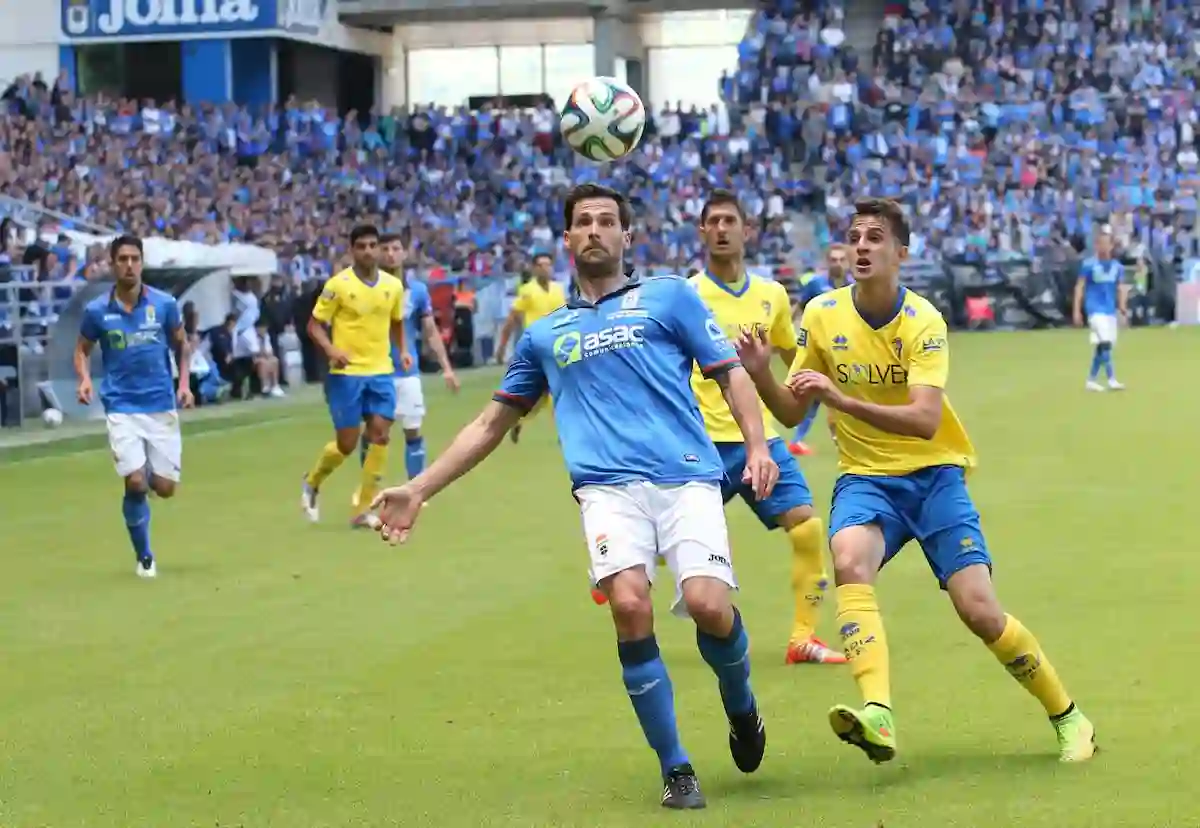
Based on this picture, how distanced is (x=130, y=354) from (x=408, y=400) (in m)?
3.60

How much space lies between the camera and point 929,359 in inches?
291

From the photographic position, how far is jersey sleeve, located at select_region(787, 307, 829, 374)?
766 cm

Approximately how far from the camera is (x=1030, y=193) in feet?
151

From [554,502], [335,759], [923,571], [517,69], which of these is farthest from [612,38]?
[335,759]

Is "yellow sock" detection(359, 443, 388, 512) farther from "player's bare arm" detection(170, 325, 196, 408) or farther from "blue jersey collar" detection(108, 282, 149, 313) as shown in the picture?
"blue jersey collar" detection(108, 282, 149, 313)

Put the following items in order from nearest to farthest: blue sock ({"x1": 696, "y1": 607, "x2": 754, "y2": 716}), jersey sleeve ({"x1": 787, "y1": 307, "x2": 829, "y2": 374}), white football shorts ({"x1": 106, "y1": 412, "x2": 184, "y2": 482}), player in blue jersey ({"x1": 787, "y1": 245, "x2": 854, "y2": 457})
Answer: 1. blue sock ({"x1": 696, "y1": 607, "x2": 754, "y2": 716})
2. jersey sleeve ({"x1": 787, "y1": 307, "x2": 829, "y2": 374})
3. white football shorts ({"x1": 106, "y1": 412, "x2": 184, "y2": 482})
4. player in blue jersey ({"x1": 787, "y1": 245, "x2": 854, "y2": 457})

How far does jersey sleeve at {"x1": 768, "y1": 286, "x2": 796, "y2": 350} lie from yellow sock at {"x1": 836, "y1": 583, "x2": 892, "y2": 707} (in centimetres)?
312

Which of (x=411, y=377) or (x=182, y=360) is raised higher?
(x=182, y=360)

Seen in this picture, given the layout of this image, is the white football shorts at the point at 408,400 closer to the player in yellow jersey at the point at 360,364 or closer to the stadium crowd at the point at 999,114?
the player in yellow jersey at the point at 360,364

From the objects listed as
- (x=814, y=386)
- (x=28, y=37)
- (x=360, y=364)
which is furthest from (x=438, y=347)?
(x=28, y=37)

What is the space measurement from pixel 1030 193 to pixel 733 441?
37779mm

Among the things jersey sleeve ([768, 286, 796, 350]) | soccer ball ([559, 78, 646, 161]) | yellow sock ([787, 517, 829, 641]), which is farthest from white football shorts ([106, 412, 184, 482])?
yellow sock ([787, 517, 829, 641])

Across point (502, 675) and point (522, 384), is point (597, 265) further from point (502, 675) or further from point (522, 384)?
point (502, 675)

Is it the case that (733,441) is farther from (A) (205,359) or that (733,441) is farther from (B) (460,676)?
(A) (205,359)
